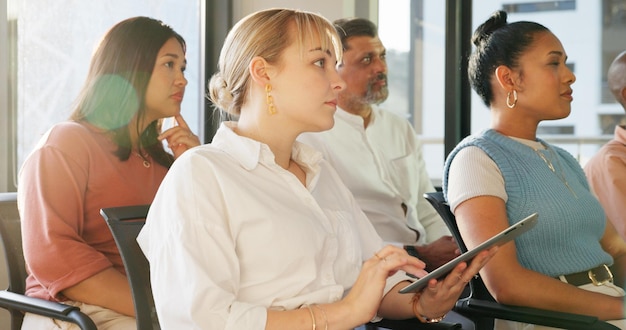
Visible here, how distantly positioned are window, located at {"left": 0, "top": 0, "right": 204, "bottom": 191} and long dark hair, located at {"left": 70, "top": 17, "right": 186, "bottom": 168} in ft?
2.28

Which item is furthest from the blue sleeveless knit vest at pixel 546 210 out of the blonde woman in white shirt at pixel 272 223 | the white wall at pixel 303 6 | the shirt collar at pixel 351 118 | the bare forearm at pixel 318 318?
the white wall at pixel 303 6

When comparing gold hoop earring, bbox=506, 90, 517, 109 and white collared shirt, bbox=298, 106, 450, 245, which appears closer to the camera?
gold hoop earring, bbox=506, 90, 517, 109

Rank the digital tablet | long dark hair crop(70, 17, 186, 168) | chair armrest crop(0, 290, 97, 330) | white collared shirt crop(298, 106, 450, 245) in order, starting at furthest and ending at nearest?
white collared shirt crop(298, 106, 450, 245), long dark hair crop(70, 17, 186, 168), chair armrest crop(0, 290, 97, 330), the digital tablet

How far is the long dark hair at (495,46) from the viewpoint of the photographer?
2393 mm

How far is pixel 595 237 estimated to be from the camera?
2324 millimetres

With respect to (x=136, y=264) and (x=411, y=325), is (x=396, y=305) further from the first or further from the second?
(x=136, y=264)

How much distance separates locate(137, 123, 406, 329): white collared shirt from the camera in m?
1.52

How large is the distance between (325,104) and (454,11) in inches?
102

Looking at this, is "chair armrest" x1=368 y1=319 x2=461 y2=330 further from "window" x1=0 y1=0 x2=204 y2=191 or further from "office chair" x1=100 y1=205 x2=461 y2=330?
"window" x1=0 y1=0 x2=204 y2=191

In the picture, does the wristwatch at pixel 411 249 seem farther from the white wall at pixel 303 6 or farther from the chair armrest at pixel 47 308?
the white wall at pixel 303 6

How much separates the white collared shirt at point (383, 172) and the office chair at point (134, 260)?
1.36m

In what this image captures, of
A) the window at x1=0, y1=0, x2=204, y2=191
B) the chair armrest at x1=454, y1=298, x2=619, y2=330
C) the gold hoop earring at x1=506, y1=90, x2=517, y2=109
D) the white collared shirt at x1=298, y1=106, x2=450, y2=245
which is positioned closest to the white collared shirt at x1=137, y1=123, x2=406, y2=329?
the chair armrest at x1=454, y1=298, x2=619, y2=330

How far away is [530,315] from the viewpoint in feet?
6.38

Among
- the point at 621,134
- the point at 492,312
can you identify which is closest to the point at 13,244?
the point at 492,312
